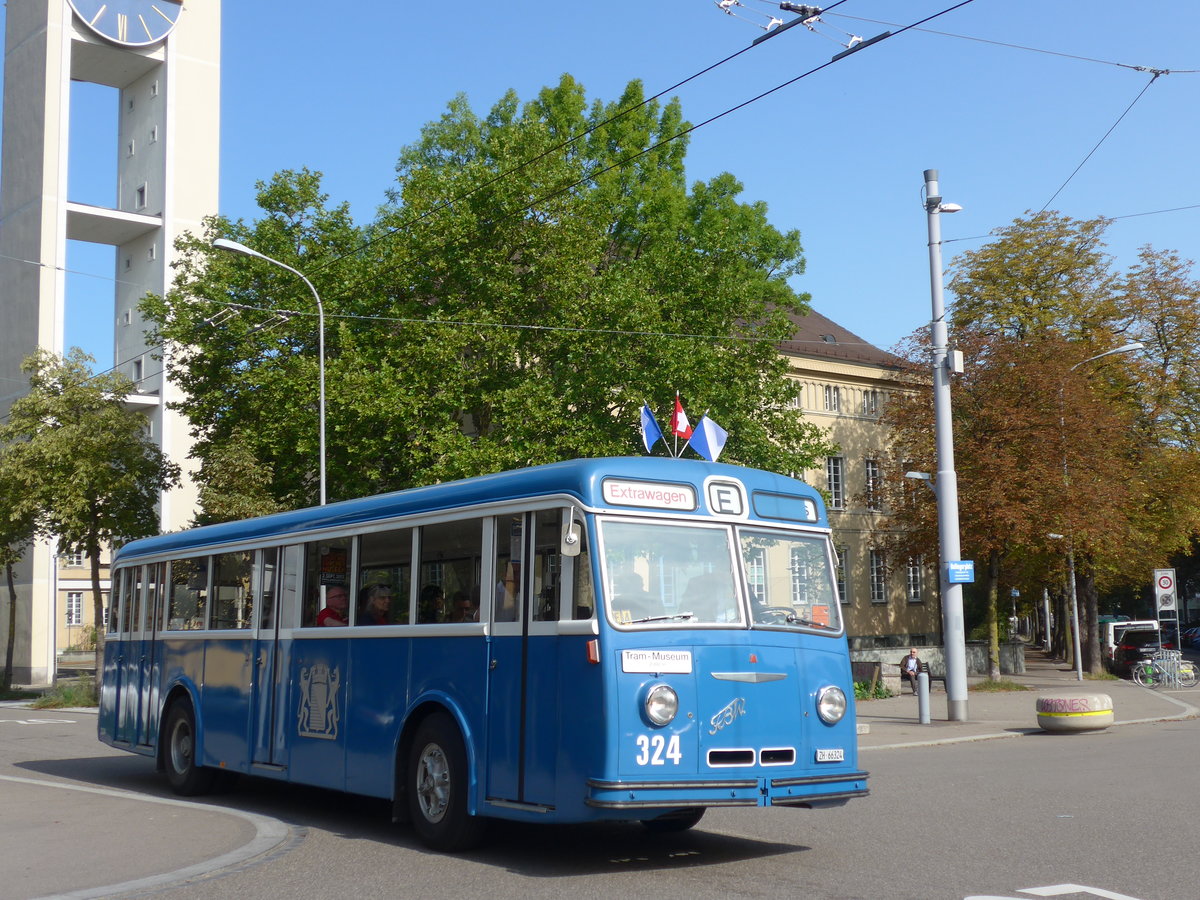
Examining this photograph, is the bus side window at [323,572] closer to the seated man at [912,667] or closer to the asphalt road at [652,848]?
the asphalt road at [652,848]

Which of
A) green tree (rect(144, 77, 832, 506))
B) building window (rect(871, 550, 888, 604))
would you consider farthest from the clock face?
building window (rect(871, 550, 888, 604))

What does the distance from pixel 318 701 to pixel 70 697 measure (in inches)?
1100

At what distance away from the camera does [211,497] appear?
104 feet

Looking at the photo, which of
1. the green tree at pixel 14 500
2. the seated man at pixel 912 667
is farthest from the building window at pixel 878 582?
the green tree at pixel 14 500

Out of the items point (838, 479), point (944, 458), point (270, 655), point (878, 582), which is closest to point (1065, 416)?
point (944, 458)

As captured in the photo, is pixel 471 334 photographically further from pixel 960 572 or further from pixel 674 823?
pixel 674 823

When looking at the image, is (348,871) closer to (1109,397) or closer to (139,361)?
(1109,397)

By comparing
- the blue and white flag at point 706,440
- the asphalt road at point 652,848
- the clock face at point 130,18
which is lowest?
the asphalt road at point 652,848

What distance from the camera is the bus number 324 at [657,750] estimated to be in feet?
28.3

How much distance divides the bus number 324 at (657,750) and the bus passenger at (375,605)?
3.06 meters

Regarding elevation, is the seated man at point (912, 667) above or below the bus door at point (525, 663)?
below

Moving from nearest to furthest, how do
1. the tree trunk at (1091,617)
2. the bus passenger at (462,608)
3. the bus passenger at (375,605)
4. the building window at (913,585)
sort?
the bus passenger at (462,608) < the bus passenger at (375,605) < the tree trunk at (1091,617) < the building window at (913,585)

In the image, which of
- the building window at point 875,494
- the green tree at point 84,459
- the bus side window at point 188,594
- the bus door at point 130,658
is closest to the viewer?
the bus side window at point 188,594

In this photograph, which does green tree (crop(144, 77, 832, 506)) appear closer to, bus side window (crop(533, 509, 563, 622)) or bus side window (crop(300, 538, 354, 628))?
bus side window (crop(300, 538, 354, 628))
